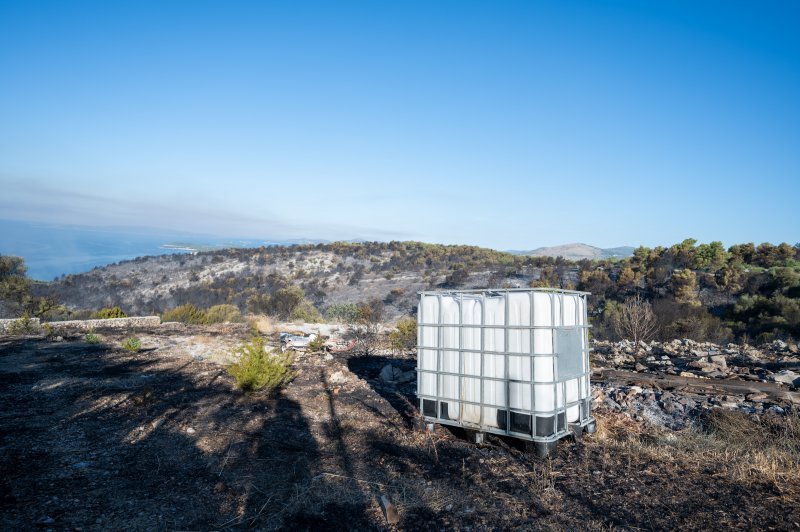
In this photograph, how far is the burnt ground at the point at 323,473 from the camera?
4145 mm

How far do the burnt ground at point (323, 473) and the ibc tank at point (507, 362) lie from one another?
0.39 m

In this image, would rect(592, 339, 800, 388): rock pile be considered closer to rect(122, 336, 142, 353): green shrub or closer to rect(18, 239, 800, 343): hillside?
rect(18, 239, 800, 343): hillside

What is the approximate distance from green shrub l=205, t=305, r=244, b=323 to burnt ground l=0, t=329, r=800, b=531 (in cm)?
1454

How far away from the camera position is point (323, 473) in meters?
5.13

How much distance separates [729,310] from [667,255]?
9340 millimetres

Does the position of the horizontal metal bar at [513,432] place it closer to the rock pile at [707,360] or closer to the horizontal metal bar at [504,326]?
the horizontal metal bar at [504,326]

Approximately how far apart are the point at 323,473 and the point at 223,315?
20.3 m

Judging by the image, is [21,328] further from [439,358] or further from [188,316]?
[439,358]

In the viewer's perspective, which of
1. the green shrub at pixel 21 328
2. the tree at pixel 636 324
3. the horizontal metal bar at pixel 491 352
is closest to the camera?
the horizontal metal bar at pixel 491 352

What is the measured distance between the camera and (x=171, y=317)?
74.1ft

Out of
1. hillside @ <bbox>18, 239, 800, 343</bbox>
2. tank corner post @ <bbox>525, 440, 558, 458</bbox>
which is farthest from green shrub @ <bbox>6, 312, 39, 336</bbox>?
tank corner post @ <bbox>525, 440, 558, 458</bbox>

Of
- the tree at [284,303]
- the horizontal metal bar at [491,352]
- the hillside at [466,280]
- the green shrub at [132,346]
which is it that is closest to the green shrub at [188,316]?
the tree at [284,303]

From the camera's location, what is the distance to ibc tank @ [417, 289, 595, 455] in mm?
5488

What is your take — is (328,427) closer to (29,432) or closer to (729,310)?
(29,432)
